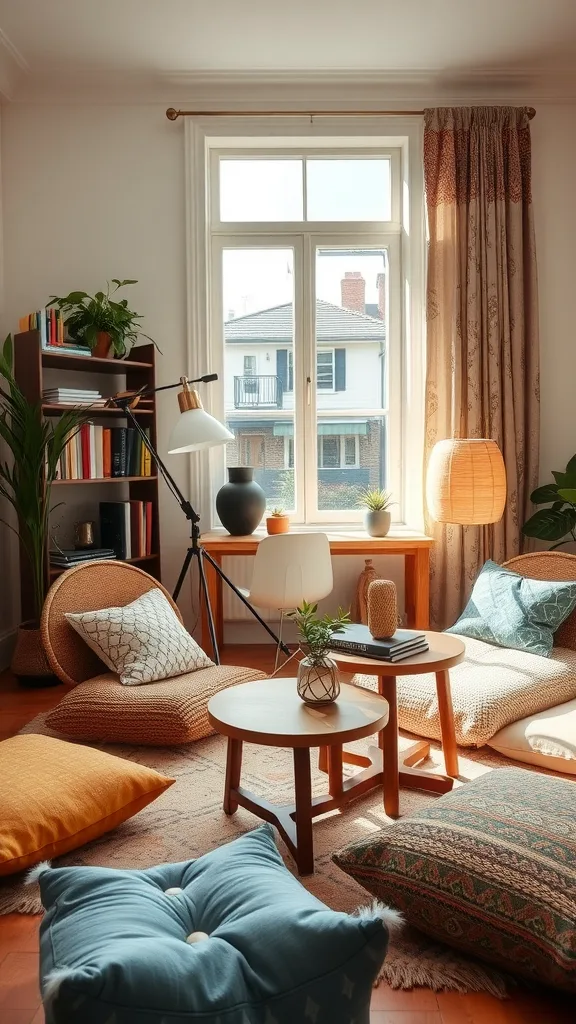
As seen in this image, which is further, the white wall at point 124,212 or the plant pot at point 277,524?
the white wall at point 124,212

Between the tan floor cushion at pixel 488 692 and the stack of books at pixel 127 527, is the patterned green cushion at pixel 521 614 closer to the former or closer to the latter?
the tan floor cushion at pixel 488 692

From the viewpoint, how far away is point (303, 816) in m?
2.13

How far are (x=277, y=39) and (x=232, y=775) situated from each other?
11.3 ft

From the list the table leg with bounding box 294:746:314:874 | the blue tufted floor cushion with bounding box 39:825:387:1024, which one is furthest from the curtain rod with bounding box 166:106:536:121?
the blue tufted floor cushion with bounding box 39:825:387:1024

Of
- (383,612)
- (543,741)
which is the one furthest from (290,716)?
(543,741)

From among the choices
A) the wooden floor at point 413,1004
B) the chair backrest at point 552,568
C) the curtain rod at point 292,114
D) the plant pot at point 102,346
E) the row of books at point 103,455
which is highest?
the curtain rod at point 292,114

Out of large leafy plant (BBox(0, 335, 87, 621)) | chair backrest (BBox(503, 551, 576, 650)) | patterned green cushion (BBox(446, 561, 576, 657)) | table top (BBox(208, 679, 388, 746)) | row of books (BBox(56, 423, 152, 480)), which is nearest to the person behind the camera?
table top (BBox(208, 679, 388, 746))

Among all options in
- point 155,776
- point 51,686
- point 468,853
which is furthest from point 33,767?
point 51,686

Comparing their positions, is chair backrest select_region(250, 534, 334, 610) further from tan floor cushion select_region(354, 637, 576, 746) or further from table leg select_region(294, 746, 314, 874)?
table leg select_region(294, 746, 314, 874)

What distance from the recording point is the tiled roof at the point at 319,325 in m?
4.71

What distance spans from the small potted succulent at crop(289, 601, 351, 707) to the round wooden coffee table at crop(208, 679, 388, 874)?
37mm

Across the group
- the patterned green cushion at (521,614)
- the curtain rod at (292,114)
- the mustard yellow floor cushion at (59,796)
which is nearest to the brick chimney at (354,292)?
the curtain rod at (292,114)

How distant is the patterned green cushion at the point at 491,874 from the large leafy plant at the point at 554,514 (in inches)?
95.0

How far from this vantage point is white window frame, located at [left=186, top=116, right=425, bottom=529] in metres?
4.48
